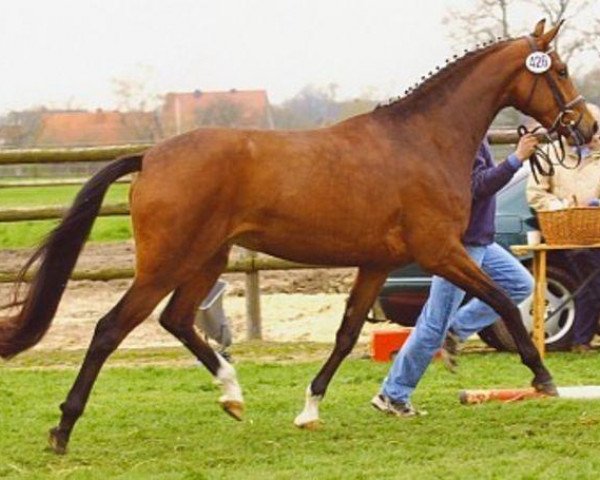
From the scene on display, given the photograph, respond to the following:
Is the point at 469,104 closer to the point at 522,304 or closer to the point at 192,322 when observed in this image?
the point at 192,322

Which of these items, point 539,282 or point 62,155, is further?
point 62,155

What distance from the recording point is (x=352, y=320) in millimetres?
7871

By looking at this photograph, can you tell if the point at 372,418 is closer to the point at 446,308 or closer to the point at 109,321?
the point at 446,308

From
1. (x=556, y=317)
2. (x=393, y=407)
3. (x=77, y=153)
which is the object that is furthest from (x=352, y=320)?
(x=77, y=153)

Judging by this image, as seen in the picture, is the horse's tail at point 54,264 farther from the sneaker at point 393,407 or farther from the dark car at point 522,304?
the dark car at point 522,304

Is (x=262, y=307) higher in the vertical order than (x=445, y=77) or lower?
lower

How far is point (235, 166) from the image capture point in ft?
23.7

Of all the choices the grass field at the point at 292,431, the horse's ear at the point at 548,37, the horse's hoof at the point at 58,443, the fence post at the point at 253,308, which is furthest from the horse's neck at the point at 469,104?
the fence post at the point at 253,308

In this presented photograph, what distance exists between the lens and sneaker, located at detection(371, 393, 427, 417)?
26.2 feet

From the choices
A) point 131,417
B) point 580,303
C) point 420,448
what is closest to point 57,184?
point 580,303

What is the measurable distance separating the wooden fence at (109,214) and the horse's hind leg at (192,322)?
14.4 ft

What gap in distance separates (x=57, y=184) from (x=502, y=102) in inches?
590

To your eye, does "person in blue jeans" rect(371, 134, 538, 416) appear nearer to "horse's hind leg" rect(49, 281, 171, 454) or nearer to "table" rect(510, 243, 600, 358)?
"horse's hind leg" rect(49, 281, 171, 454)

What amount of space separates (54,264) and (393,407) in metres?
2.07
